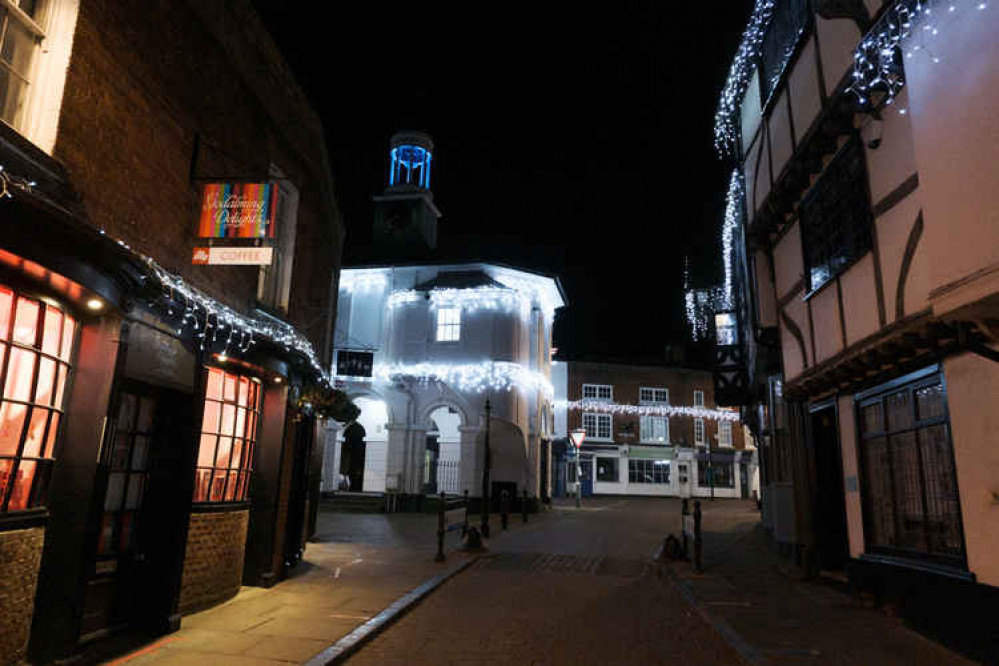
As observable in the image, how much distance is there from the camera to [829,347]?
949 cm

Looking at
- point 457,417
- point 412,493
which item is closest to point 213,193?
point 412,493

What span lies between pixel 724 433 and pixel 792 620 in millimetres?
39216

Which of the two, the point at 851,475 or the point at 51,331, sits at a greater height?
the point at 51,331

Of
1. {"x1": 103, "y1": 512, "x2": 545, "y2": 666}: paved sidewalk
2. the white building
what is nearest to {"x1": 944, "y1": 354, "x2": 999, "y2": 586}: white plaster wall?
{"x1": 103, "y1": 512, "x2": 545, "y2": 666}: paved sidewalk

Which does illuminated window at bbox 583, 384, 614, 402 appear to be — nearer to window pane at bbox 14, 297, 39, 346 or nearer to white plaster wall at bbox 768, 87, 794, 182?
white plaster wall at bbox 768, 87, 794, 182

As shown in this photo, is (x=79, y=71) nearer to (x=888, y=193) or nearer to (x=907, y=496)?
→ (x=888, y=193)

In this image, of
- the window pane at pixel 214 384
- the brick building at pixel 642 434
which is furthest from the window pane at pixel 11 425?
the brick building at pixel 642 434

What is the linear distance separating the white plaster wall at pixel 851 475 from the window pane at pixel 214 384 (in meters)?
8.45

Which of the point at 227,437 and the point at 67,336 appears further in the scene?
the point at 227,437

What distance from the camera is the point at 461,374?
25516 mm

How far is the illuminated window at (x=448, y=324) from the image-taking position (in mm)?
26250

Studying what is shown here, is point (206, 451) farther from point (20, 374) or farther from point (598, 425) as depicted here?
point (598, 425)

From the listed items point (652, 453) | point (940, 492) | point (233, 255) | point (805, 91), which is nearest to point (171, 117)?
point (233, 255)

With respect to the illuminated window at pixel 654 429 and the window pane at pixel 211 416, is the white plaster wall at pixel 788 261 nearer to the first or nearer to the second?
the window pane at pixel 211 416
